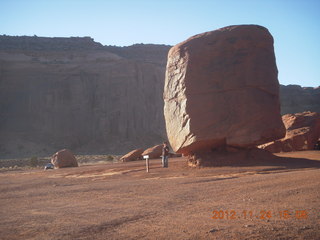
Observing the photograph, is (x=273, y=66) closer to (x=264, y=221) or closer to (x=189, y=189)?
(x=189, y=189)

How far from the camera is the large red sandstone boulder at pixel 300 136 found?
20.3 m

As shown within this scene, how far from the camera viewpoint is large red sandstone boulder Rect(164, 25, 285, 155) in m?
13.8

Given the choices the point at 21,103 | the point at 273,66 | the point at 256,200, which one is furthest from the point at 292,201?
the point at 21,103

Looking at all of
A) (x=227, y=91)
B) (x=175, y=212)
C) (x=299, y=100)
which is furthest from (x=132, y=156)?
(x=299, y=100)

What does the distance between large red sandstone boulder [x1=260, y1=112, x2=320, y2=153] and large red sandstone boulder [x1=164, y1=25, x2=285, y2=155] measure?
7.05 metres

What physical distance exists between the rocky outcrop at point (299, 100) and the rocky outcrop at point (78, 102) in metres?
26.2

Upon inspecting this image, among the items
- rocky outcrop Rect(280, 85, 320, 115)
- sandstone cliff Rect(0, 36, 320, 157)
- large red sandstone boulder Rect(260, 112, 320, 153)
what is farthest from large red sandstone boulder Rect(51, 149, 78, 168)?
rocky outcrop Rect(280, 85, 320, 115)

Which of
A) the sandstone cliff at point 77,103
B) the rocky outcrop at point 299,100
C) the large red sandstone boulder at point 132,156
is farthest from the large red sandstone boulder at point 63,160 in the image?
the rocky outcrop at point 299,100

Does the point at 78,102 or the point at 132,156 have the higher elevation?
the point at 78,102

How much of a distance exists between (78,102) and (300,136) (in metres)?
45.7

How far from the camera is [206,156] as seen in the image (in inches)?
571

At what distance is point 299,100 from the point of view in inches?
2815

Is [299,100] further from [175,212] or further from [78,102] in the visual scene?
[175,212]

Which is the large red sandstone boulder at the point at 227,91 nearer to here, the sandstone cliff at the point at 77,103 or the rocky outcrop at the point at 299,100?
the sandstone cliff at the point at 77,103
